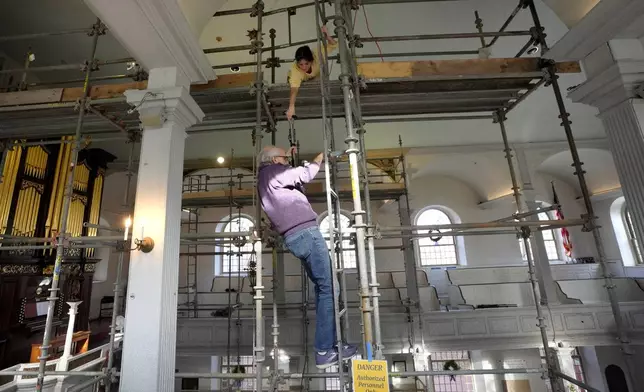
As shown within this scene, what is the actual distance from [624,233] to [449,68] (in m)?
10.3

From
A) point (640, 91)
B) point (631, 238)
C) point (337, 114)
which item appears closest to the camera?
point (640, 91)

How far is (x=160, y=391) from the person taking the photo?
253cm

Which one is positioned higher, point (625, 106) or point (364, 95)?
point (364, 95)

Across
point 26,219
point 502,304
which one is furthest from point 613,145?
point 26,219

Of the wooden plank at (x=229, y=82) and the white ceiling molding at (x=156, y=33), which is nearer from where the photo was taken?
the white ceiling molding at (x=156, y=33)

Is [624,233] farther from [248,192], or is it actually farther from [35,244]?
[35,244]

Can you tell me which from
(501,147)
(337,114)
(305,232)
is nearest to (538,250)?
(501,147)

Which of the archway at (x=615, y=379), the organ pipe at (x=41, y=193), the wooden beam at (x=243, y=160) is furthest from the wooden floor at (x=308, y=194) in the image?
the archway at (x=615, y=379)

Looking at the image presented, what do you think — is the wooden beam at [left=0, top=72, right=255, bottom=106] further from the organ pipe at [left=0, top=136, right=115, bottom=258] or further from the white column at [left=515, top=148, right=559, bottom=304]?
the white column at [left=515, top=148, right=559, bottom=304]

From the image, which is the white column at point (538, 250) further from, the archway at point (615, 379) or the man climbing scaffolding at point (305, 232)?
the man climbing scaffolding at point (305, 232)

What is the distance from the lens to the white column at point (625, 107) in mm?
2596

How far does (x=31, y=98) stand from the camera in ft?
11.1

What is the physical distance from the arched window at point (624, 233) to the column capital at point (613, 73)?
9.16 m

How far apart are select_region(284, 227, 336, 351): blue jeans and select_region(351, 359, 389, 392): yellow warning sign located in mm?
603
